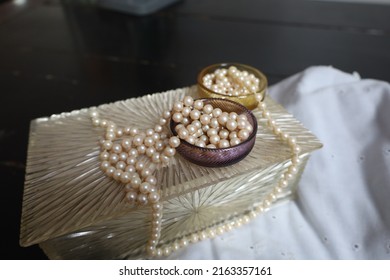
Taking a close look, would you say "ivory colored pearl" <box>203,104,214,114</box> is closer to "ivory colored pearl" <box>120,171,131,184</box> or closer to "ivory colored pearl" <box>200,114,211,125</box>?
"ivory colored pearl" <box>200,114,211,125</box>

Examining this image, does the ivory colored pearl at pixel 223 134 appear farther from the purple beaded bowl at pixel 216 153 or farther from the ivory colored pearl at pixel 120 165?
the ivory colored pearl at pixel 120 165

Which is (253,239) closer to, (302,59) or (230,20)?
(302,59)

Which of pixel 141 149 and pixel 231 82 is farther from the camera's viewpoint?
pixel 231 82

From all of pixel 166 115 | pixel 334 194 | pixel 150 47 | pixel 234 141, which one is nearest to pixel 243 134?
pixel 234 141

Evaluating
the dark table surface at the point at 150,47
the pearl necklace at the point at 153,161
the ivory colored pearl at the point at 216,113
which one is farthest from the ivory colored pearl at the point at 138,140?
the dark table surface at the point at 150,47

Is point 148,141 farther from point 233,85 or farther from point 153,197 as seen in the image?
point 233,85

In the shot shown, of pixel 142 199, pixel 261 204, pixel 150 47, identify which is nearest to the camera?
pixel 142 199

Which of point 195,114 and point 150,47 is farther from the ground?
point 195,114
